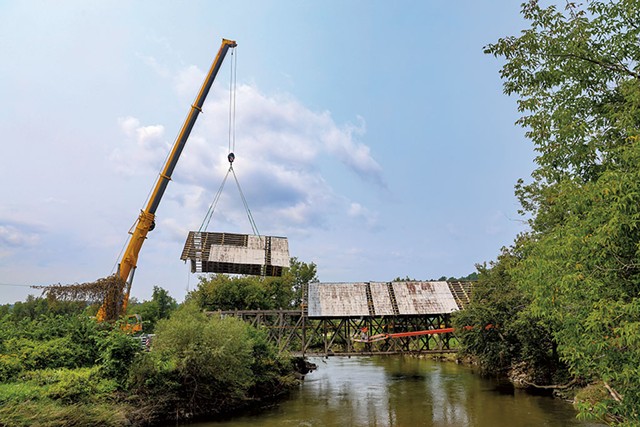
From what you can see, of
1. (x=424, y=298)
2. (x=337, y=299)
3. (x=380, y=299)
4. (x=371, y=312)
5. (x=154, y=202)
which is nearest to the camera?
(x=154, y=202)

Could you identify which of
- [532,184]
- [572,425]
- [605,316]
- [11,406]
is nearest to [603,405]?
[605,316]

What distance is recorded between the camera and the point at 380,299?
28.0 meters

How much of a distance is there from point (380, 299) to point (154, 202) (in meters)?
15.2

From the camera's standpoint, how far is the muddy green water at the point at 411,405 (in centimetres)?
1725

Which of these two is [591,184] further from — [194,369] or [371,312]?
[371,312]

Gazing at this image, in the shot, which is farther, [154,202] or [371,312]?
[371,312]

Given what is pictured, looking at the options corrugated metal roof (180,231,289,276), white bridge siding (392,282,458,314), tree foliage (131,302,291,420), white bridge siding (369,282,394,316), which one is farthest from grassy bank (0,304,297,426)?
white bridge siding (392,282,458,314)

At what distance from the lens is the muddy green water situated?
56.6ft

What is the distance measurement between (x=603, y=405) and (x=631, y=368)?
85 cm

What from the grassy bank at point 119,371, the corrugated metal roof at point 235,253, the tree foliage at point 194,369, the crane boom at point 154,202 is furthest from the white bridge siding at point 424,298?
the crane boom at point 154,202

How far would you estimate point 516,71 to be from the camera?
9.25 meters

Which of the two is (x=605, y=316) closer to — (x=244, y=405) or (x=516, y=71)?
(x=516, y=71)

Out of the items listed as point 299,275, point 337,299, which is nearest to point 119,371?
point 337,299

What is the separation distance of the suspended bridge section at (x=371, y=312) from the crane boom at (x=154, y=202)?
591 cm
